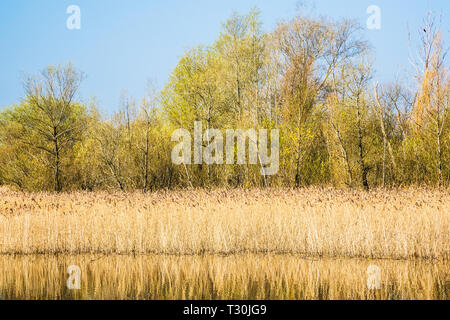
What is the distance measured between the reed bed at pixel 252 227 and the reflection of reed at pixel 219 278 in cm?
43

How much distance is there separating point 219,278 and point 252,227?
2.59 m

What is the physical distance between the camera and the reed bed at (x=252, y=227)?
11031 mm

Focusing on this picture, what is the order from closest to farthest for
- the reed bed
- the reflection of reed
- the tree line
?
1. the reflection of reed
2. the reed bed
3. the tree line

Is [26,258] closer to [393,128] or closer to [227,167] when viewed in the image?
[227,167]

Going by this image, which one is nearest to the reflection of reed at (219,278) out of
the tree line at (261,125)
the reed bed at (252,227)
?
the reed bed at (252,227)

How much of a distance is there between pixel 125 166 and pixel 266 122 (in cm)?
722

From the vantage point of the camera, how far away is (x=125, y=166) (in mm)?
23656
